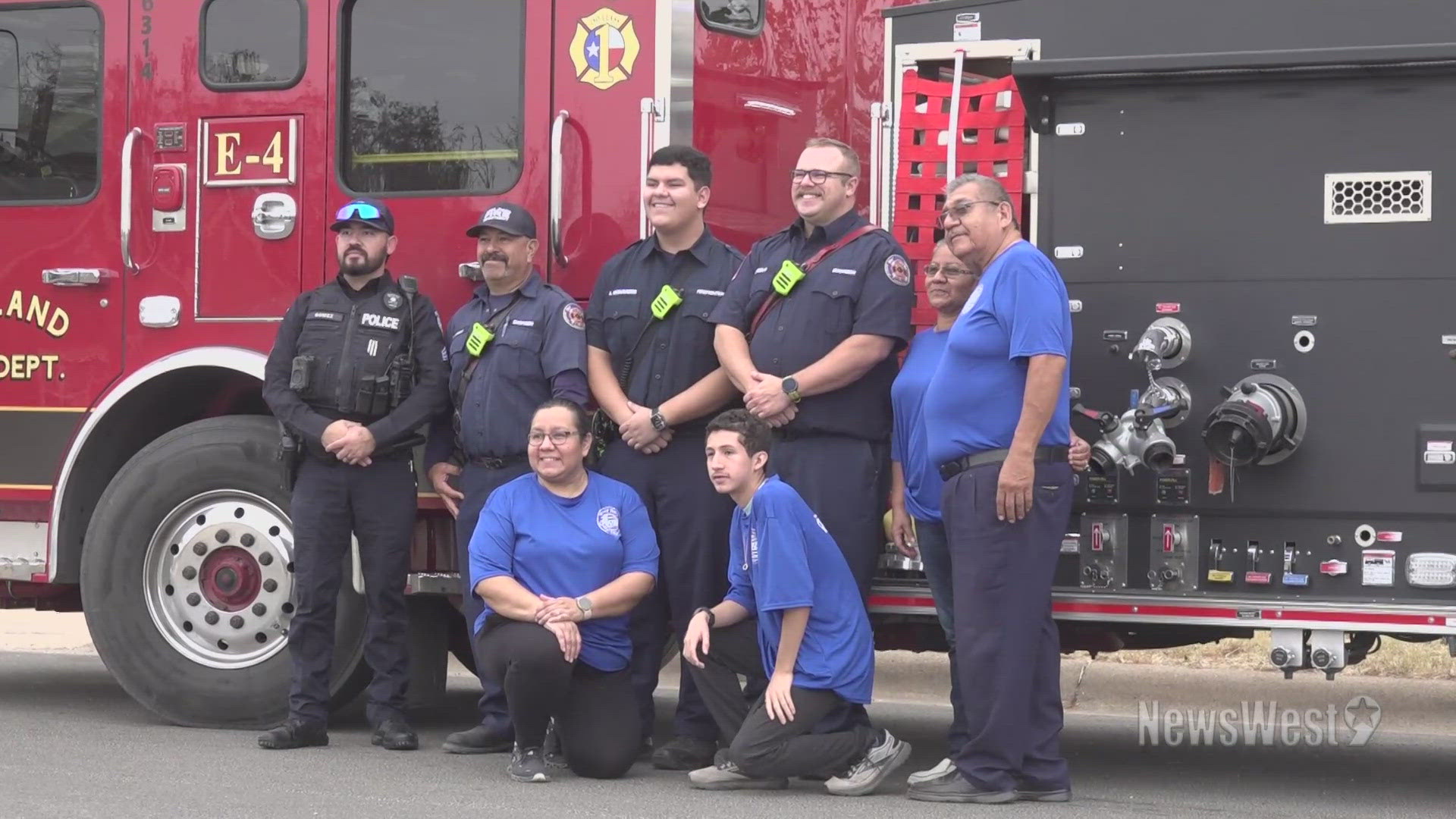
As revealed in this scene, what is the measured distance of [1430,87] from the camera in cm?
602

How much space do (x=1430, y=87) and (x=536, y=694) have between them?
343 centimetres

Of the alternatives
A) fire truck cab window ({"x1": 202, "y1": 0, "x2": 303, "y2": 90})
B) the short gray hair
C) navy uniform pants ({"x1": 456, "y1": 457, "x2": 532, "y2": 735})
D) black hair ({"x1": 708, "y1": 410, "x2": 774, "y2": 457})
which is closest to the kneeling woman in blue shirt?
navy uniform pants ({"x1": 456, "y1": 457, "x2": 532, "y2": 735})

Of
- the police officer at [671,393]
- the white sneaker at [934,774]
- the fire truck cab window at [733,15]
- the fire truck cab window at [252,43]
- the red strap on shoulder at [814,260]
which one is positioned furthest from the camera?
the fire truck cab window at [252,43]

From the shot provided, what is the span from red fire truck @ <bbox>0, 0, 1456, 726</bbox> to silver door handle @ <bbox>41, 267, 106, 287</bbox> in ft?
0.04

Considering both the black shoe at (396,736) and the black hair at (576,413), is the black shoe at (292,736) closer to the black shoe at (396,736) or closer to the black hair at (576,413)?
the black shoe at (396,736)

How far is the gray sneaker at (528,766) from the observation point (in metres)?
6.28

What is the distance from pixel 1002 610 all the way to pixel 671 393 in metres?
1.49

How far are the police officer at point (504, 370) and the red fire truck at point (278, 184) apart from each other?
0.21m

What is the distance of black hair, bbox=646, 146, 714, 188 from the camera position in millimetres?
6531

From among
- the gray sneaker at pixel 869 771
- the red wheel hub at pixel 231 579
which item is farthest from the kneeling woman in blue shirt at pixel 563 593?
the red wheel hub at pixel 231 579

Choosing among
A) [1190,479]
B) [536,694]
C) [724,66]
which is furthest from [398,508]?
[1190,479]

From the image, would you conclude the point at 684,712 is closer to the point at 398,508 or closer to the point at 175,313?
the point at 398,508

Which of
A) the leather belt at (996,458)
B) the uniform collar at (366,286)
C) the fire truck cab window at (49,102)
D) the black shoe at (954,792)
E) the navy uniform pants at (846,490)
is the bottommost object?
the black shoe at (954,792)

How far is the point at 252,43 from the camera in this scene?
7383 millimetres
